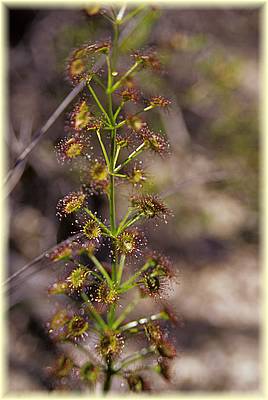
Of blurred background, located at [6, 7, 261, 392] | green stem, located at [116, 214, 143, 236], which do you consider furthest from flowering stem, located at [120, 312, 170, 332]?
blurred background, located at [6, 7, 261, 392]

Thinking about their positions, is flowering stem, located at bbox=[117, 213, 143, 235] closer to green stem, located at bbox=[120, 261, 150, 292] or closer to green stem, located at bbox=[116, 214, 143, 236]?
green stem, located at bbox=[116, 214, 143, 236]

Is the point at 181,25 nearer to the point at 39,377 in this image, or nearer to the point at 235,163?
the point at 235,163

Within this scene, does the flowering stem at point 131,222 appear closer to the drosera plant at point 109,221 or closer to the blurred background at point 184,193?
the drosera plant at point 109,221

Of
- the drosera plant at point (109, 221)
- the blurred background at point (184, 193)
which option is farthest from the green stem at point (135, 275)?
the blurred background at point (184, 193)

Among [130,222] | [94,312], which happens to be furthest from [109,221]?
[94,312]

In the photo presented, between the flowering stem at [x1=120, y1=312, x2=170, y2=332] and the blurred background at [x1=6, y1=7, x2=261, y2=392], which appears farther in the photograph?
the blurred background at [x1=6, y1=7, x2=261, y2=392]

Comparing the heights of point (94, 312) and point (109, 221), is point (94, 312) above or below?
below

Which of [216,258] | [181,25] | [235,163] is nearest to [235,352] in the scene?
[216,258]

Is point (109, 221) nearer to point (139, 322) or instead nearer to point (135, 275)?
point (135, 275)
